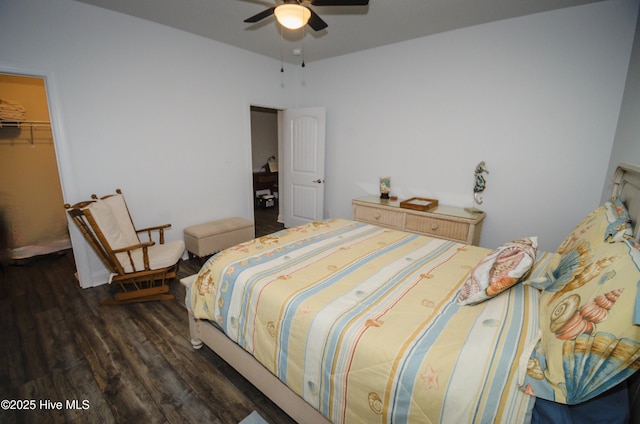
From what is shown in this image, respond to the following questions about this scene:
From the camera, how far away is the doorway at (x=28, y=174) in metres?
3.36

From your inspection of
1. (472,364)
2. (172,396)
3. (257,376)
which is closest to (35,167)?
(172,396)

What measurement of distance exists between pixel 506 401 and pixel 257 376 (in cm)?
124

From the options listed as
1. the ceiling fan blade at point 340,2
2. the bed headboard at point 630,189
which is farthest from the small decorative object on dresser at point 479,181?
the ceiling fan blade at point 340,2

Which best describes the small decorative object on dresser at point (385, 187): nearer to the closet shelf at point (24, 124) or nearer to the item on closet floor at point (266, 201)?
the item on closet floor at point (266, 201)

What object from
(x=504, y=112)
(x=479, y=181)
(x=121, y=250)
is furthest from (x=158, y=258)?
(x=504, y=112)

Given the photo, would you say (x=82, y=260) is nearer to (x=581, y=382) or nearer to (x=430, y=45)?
(x=581, y=382)

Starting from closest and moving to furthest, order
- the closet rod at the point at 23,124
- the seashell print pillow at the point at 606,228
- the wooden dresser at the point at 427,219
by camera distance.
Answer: the seashell print pillow at the point at 606,228 < the wooden dresser at the point at 427,219 < the closet rod at the point at 23,124

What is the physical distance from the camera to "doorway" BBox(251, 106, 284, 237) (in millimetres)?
6383

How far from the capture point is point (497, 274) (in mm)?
1334

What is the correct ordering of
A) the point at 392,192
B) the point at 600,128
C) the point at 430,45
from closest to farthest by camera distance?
1. the point at 600,128
2. the point at 430,45
3. the point at 392,192

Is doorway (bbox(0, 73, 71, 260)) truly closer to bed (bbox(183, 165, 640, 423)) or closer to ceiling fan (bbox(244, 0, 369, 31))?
bed (bbox(183, 165, 640, 423))

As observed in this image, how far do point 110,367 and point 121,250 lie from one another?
98 cm

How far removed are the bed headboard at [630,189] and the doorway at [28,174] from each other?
5122 mm

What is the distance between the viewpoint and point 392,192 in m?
3.91
